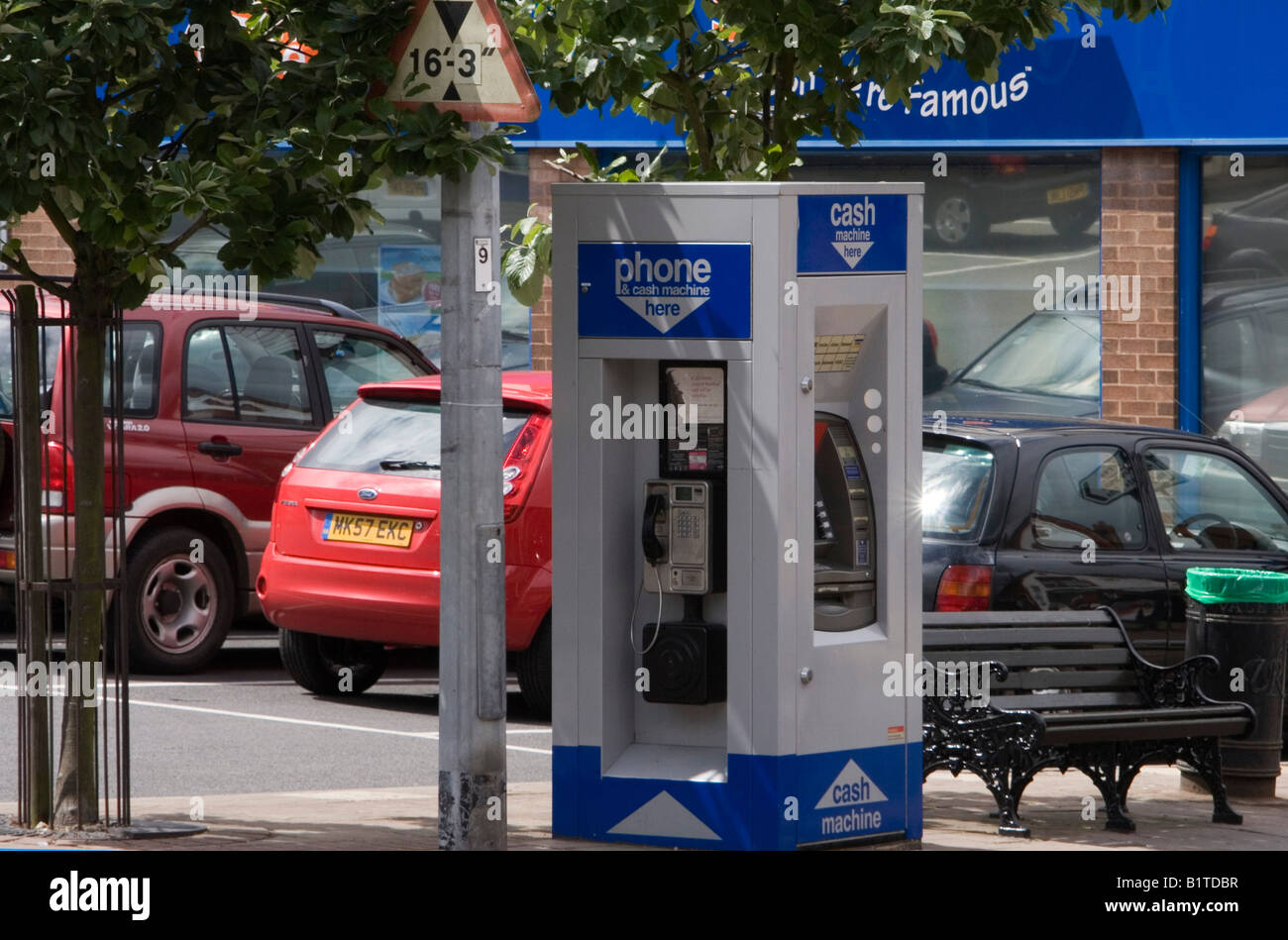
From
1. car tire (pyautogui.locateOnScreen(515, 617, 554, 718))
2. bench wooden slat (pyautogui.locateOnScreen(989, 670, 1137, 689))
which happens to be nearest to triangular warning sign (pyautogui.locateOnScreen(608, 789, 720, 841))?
bench wooden slat (pyautogui.locateOnScreen(989, 670, 1137, 689))

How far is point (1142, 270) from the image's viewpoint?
1442 cm

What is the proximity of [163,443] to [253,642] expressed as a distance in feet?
6.79

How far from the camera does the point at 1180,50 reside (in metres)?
14.3

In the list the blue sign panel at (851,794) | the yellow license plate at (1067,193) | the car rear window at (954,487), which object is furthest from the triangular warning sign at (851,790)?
the yellow license plate at (1067,193)

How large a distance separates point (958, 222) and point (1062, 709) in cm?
745

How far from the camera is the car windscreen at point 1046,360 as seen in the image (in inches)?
576

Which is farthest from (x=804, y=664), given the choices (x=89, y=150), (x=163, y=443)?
(x=163, y=443)

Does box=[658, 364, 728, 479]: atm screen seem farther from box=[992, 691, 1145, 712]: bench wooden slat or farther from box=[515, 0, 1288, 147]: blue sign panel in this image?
box=[515, 0, 1288, 147]: blue sign panel

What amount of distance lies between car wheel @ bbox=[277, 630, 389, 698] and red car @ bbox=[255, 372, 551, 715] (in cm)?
1

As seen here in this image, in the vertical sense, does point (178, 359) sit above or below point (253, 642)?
above

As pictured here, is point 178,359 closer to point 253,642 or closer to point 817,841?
point 253,642

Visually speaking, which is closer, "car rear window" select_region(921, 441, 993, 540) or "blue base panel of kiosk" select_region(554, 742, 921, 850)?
"blue base panel of kiosk" select_region(554, 742, 921, 850)

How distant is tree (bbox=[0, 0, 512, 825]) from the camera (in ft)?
19.2

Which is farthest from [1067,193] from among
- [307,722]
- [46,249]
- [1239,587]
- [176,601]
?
[46,249]
